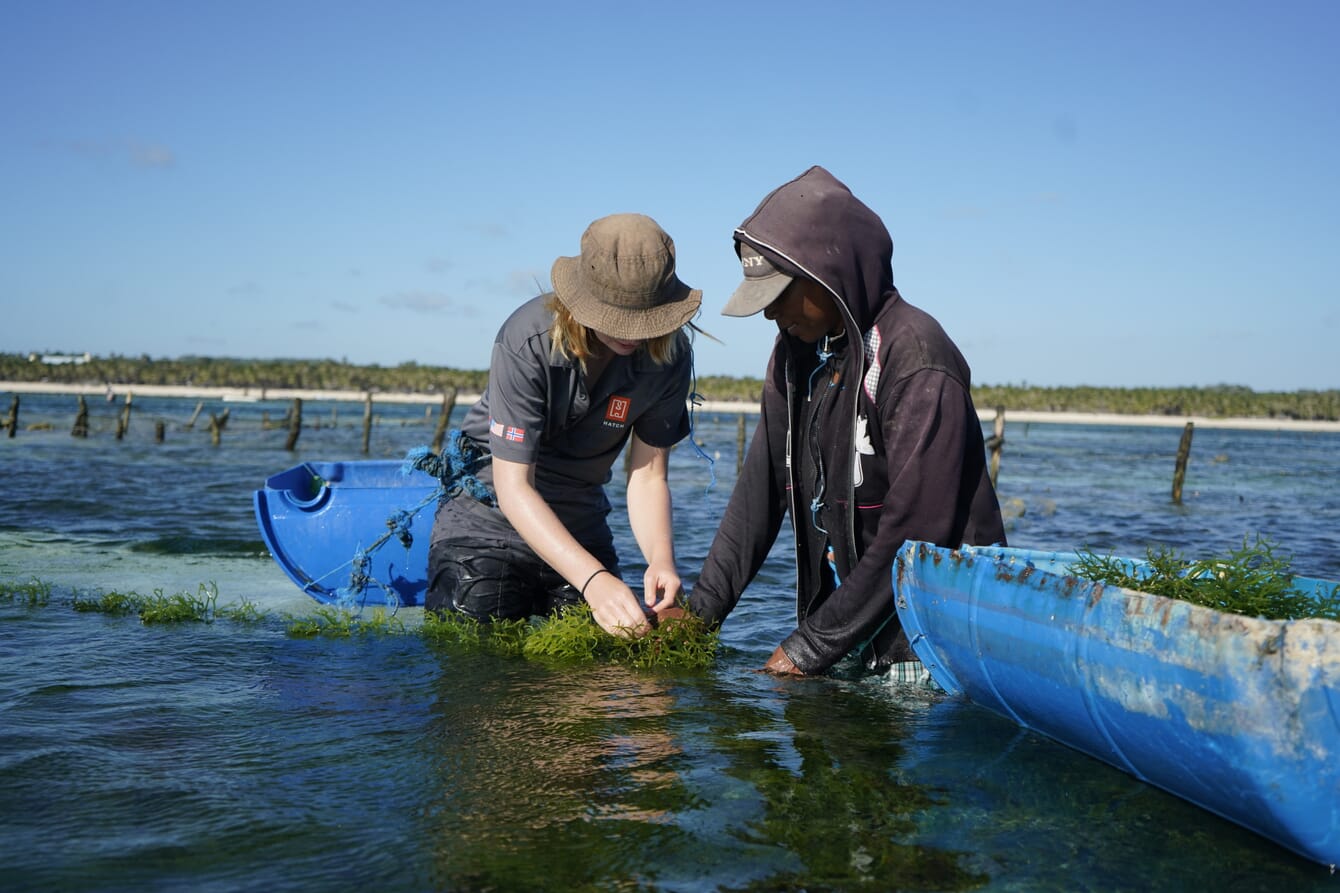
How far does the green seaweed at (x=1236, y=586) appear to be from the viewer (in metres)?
2.94

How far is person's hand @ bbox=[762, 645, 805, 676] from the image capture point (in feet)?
13.2

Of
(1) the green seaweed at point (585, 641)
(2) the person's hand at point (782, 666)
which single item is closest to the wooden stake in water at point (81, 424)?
(1) the green seaweed at point (585, 641)

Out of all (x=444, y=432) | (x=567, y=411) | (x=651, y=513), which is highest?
(x=567, y=411)

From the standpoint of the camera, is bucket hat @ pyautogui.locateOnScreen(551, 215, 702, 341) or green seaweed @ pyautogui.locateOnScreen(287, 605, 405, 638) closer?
bucket hat @ pyautogui.locateOnScreen(551, 215, 702, 341)

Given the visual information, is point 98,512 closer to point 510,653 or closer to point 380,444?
point 510,653

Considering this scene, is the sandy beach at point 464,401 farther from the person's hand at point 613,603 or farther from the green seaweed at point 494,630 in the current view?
the person's hand at point 613,603

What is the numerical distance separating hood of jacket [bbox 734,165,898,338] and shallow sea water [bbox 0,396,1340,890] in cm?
153

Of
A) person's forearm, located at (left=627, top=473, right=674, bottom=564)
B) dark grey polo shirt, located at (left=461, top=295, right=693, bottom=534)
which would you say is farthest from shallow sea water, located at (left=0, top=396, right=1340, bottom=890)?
dark grey polo shirt, located at (left=461, top=295, right=693, bottom=534)

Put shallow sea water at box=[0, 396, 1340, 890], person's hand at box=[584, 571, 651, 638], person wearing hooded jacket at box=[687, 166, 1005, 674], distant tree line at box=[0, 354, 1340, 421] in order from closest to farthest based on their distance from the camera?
shallow sea water at box=[0, 396, 1340, 890], person wearing hooded jacket at box=[687, 166, 1005, 674], person's hand at box=[584, 571, 651, 638], distant tree line at box=[0, 354, 1340, 421]

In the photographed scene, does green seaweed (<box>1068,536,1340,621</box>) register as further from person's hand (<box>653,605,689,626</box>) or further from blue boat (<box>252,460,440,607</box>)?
blue boat (<box>252,460,440,607</box>)

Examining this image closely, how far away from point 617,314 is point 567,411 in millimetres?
681

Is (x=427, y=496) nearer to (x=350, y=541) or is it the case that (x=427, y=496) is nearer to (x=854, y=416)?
(x=350, y=541)

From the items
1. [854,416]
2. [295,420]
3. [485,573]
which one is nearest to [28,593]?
[485,573]

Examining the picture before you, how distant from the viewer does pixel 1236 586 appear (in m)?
2.98
